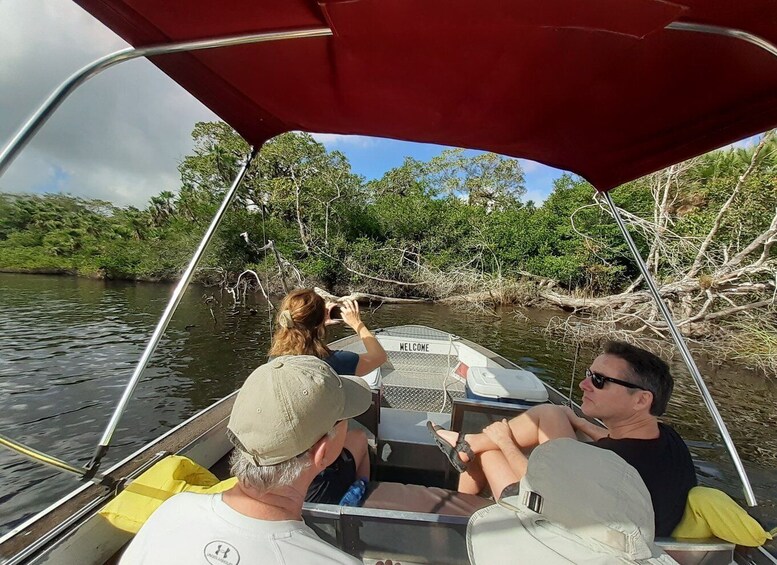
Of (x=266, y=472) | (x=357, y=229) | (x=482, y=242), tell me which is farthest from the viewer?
(x=357, y=229)

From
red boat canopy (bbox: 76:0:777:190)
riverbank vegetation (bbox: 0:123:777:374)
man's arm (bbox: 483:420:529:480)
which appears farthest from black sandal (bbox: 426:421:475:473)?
riverbank vegetation (bbox: 0:123:777:374)

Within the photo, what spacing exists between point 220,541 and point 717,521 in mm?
1653

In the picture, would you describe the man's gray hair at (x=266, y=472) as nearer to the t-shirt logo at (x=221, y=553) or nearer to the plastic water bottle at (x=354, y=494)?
the t-shirt logo at (x=221, y=553)

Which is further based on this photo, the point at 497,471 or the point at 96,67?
the point at 497,471

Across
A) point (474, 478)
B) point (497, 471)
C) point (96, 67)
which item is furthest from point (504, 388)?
point (96, 67)

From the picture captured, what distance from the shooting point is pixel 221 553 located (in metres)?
0.77

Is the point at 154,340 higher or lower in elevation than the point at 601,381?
lower

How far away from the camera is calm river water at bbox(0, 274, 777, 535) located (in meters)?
5.70

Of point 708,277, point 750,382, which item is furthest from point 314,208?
point 750,382

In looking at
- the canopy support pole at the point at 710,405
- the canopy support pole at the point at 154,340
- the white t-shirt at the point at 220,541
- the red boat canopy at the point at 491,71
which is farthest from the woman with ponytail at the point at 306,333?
the canopy support pole at the point at 710,405

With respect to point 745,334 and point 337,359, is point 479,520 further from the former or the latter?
point 745,334

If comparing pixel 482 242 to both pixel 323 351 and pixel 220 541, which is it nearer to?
pixel 323 351

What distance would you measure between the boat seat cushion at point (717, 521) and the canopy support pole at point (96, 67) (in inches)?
84.4

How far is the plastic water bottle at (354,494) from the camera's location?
1585mm
